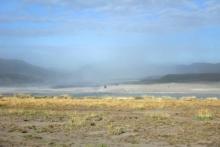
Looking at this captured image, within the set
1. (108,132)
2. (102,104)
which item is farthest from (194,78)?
(108,132)

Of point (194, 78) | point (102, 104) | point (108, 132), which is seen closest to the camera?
point (108, 132)

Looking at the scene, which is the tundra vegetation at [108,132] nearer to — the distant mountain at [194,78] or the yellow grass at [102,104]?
the yellow grass at [102,104]

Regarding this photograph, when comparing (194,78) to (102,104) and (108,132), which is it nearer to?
(102,104)

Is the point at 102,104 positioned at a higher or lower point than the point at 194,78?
lower

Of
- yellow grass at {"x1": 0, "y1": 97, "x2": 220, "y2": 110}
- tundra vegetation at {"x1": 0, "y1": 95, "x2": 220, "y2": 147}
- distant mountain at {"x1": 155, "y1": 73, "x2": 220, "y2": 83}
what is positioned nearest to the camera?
tundra vegetation at {"x1": 0, "y1": 95, "x2": 220, "y2": 147}

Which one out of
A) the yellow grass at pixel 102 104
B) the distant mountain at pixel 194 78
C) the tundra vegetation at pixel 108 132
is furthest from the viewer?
the distant mountain at pixel 194 78

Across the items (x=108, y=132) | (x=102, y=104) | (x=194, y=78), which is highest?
(x=194, y=78)

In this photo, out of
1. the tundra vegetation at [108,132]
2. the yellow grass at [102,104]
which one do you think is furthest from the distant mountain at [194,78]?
the tundra vegetation at [108,132]

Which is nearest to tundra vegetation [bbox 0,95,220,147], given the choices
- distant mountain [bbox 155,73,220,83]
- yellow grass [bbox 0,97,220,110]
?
yellow grass [bbox 0,97,220,110]

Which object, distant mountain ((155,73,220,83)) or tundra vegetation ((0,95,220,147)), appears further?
distant mountain ((155,73,220,83))

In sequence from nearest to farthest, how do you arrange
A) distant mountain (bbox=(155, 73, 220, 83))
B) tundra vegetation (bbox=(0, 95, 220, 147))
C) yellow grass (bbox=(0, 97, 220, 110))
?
tundra vegetation (bbox=(0, 95, 220, 147))
yellow grass (bbox=(0, 97, 220, 110))
distant mountain (bbox=(155, 73, 220, 83))

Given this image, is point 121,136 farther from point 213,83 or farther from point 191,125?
point 213,83

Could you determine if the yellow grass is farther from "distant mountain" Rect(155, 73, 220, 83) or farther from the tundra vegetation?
"distant mountain" Rect(155, 73, 220, 83)

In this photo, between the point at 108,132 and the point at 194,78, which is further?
the point at 194,78
